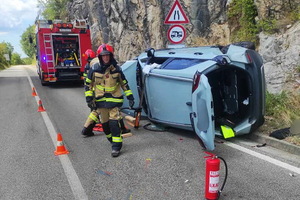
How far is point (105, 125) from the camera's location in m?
4.91

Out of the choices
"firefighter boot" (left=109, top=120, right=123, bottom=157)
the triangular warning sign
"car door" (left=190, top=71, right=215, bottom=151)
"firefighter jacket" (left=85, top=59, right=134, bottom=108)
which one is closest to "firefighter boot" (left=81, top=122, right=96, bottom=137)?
"firefighter jacket" (left=85, top=59, right=134, bottom=108)

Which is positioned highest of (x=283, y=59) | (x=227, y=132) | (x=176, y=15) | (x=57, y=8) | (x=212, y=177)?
(x=57, y=8)

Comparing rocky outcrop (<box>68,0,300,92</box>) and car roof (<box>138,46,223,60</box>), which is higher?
rocky outcrop (<box>68,0,300,92</box>)

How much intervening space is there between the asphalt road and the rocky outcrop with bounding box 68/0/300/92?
9.37 ft

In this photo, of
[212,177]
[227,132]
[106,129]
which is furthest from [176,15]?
[212,177]

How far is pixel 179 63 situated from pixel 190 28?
8.27 m

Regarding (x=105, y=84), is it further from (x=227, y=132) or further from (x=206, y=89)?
(x=227, y=132)

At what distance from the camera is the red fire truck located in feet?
43.7

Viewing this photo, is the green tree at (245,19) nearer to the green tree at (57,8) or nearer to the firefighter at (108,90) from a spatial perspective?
the firefighter at (108,90)

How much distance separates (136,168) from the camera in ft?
13.3

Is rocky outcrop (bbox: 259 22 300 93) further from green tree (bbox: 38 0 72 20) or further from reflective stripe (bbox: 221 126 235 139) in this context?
green tree (bbox: 38 0 72 20)

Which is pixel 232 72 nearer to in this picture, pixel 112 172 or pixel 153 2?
pixel 112 172

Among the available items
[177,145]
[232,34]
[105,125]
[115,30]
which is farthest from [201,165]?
[115,30]

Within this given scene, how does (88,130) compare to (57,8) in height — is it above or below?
below
